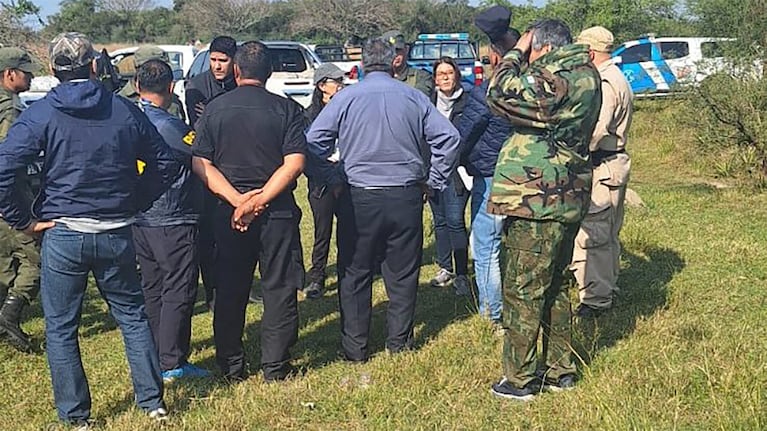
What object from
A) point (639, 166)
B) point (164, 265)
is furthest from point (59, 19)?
point (164, 265)

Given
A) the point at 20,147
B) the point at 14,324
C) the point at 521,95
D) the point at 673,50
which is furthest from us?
the point at 673,50

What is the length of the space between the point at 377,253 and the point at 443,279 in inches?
77.1

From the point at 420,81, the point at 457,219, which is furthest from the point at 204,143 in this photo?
the point at 420,81

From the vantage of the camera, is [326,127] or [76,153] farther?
[326,127]

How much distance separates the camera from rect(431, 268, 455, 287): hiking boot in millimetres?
6848

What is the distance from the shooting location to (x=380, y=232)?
4863mm

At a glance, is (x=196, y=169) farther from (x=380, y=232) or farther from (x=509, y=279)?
(x=509, y=279)

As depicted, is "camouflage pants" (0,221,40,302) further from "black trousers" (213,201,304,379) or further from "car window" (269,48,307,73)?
"car window" (269,48,307,73)

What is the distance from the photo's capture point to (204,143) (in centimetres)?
452

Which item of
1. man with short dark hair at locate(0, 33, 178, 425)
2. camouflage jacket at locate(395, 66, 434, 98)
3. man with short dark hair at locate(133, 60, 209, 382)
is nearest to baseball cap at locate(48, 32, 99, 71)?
man with short dark hair at locate(0, 33, 178, 425)

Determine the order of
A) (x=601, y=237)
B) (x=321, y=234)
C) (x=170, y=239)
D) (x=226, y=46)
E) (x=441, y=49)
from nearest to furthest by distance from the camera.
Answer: (x=170, y=239), (x=601, y=237), (x=226, y=46), (x=321, y=234), (x=441, y=49)

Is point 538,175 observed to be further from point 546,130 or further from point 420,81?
point 420,81

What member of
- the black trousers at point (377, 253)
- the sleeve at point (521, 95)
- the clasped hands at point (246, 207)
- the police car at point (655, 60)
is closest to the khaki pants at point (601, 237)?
the black trousers at point (377, 253)

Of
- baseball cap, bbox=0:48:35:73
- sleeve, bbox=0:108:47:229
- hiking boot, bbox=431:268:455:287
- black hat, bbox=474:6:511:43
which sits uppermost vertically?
black hat, bbox=474:6:511:43
